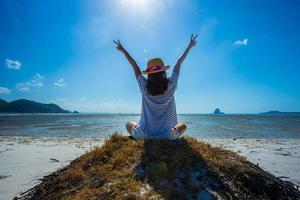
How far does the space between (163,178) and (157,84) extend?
1.82 metres

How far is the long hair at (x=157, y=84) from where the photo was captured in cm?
468

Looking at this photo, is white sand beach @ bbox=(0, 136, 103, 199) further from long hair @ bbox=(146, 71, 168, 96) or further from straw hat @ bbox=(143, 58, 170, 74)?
straw hat @ bbox=(143, 58, 170, 74)

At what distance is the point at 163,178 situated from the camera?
12.2 ft

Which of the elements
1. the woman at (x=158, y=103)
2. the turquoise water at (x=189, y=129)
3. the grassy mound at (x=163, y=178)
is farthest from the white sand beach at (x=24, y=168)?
the turquoise water at (x=189, y=129)

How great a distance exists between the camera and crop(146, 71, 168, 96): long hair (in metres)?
4.68

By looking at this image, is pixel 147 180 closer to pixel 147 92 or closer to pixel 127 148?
pixel 127 148

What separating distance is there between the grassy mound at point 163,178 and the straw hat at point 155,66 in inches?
58.0

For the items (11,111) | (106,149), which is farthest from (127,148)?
(11,111)

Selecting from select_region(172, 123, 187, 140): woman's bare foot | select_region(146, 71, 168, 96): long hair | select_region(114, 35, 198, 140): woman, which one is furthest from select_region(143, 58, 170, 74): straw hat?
select_region(172, 123, 187, 140): woman's bare foot

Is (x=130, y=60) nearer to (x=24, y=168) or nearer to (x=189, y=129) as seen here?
(x=24, y=168)

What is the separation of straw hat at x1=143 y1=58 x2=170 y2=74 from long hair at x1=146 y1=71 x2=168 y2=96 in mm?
109

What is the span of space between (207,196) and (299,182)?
11.9 ft

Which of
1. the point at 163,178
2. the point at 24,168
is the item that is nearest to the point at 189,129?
the point at 24,168

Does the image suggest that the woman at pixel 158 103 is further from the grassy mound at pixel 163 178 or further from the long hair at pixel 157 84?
the grassy mound at pixel 163 178
